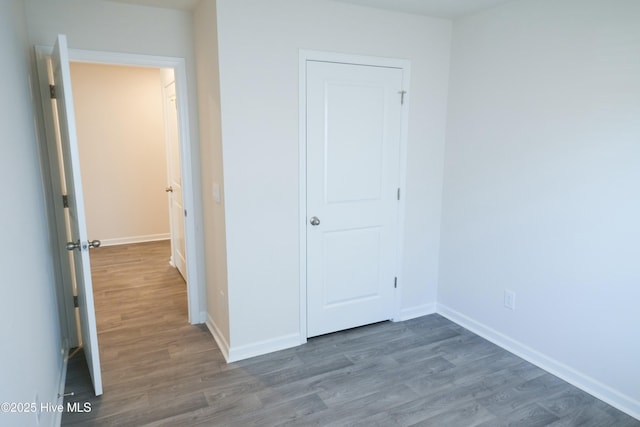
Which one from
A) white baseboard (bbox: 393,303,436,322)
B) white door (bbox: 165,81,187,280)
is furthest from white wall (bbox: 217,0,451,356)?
white door (bbox: 165,81,187,280)

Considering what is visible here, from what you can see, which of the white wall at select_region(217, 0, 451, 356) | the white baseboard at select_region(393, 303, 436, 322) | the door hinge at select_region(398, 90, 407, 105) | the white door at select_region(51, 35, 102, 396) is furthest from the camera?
the white baseboard at select_region(393, 303, 436, 322)

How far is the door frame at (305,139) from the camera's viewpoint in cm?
269

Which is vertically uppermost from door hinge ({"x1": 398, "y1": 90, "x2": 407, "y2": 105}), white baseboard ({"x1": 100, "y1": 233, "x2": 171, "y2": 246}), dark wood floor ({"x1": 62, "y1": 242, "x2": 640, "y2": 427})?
door hinge ({"x1": 398, "y1": 90, "x2": 407, "y2": 105})

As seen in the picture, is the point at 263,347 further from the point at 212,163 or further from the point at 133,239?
the point at 133,239

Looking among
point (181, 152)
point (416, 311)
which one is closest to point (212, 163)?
point (181, 152)

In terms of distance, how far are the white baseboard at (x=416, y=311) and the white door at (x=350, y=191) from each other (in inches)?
9.1

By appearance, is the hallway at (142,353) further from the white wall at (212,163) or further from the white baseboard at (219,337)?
the white wall at (212,163)

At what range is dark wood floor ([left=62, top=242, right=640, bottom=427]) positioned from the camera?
2.20 m

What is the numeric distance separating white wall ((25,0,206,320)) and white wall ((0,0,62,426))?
0.16m

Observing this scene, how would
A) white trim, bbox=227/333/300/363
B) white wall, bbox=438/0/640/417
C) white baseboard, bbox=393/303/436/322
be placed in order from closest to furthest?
white wall, bbox=438/0/640/417 < white trim, bbox=227/333/300/363 < white baseboard, bbox=393/303/436/322

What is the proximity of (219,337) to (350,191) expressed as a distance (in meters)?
1.45

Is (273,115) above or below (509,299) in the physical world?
above

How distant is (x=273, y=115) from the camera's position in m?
2.62

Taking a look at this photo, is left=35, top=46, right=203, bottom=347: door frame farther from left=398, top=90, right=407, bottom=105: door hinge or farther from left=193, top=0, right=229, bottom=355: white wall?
left=398, top=90, right=407, bottom=105: door hinge
